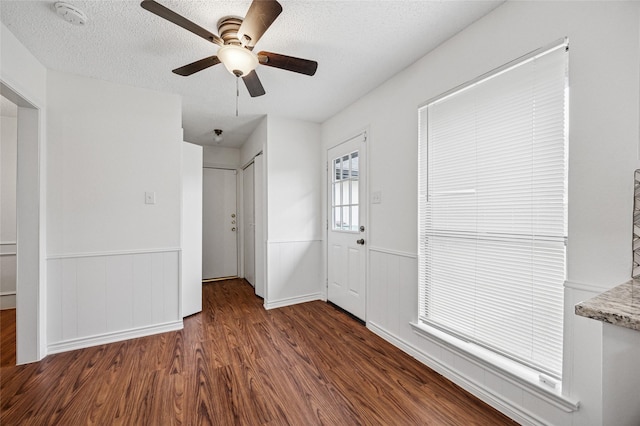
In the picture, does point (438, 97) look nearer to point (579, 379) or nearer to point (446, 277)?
point (446, 277)

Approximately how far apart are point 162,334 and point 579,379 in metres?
3.06

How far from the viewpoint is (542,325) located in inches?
54.3

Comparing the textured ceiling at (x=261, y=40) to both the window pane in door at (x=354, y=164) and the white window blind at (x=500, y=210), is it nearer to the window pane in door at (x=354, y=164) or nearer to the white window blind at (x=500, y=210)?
the white window blind at (x=500, y=210)

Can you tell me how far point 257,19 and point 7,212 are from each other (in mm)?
3927

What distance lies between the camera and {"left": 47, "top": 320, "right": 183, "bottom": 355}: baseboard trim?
224cm

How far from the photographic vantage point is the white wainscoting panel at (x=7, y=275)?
10.1 feet

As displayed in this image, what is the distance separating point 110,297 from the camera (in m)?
2.43

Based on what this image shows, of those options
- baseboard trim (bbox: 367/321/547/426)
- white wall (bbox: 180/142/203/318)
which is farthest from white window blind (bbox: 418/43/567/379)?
white wall (bbox: 180/142/203/318)

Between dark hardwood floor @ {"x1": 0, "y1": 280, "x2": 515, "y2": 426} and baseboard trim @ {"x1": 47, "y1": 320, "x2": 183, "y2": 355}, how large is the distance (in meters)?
0.07

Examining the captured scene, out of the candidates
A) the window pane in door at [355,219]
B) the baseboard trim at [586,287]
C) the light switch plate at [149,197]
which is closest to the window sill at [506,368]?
the baseboard trim at [586,287]

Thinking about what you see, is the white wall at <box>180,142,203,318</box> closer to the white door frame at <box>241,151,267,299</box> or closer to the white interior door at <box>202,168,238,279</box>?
the white door frame at <box>241,151,267,299</box>

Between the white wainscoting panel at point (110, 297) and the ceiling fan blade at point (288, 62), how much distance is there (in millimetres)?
2028

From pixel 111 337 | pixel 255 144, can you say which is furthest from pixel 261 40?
pixel 111 337

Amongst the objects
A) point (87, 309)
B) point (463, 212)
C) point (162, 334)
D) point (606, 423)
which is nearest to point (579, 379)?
point (606, 423)
